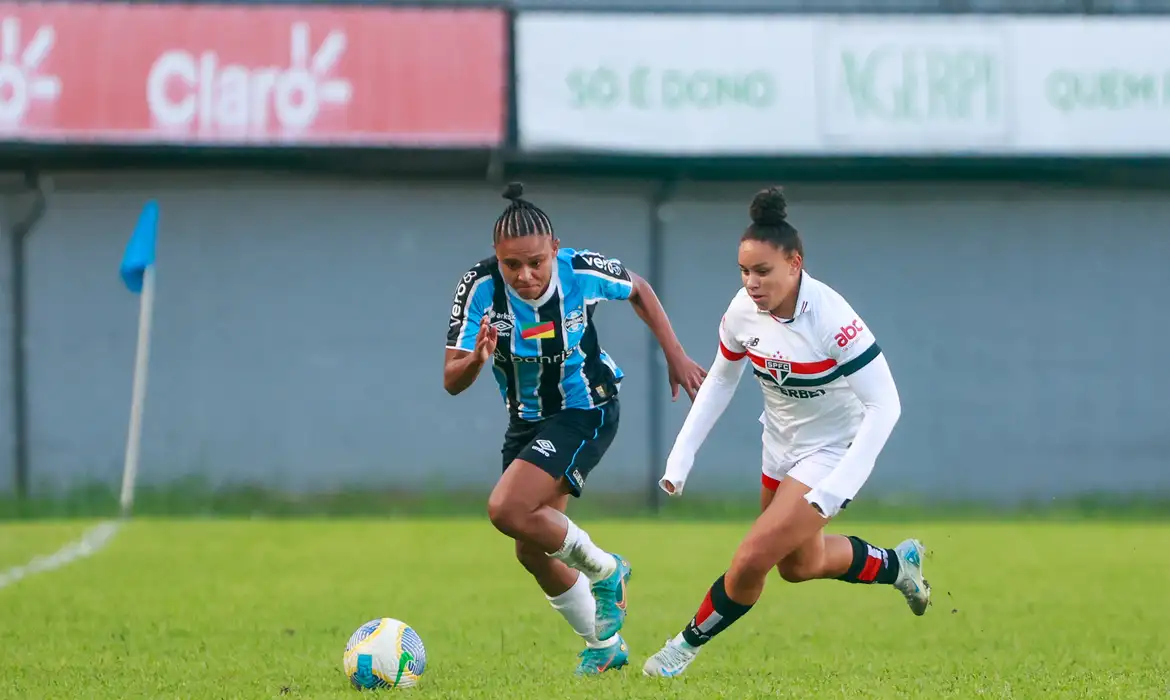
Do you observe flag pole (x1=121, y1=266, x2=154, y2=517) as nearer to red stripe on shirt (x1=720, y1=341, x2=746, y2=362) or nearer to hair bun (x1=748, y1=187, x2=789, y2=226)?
red stripe on shirt (x1=720, y1=341, x2=746, y2=362)

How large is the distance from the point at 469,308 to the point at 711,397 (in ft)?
3.84

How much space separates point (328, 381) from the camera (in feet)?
61.3

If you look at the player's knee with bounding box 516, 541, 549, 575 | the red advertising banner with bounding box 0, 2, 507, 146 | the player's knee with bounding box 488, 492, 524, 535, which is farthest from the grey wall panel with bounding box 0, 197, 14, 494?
the player's knee with bounding box 488, 492, 524, 535

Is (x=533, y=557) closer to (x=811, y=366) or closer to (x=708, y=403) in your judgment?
(x=708, y=403)

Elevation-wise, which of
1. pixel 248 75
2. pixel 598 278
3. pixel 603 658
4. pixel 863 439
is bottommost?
pixel 603 658

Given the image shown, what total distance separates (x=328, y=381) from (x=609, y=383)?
36.4 ft

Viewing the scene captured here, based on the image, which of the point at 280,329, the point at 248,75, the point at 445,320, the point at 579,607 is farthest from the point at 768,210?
the point at 280,329

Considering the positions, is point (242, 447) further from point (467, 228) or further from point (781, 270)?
point (781, 270)

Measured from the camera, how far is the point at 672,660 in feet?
23.4

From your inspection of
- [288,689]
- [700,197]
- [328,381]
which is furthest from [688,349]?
[288,689]

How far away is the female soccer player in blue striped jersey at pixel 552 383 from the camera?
7.30 meters

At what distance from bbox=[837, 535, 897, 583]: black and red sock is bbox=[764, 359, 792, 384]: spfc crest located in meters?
1.14

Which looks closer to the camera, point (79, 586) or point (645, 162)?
point (79, 586)

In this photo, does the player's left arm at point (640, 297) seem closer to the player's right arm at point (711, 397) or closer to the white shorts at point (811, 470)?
the player's right arm at point (711, 397)
